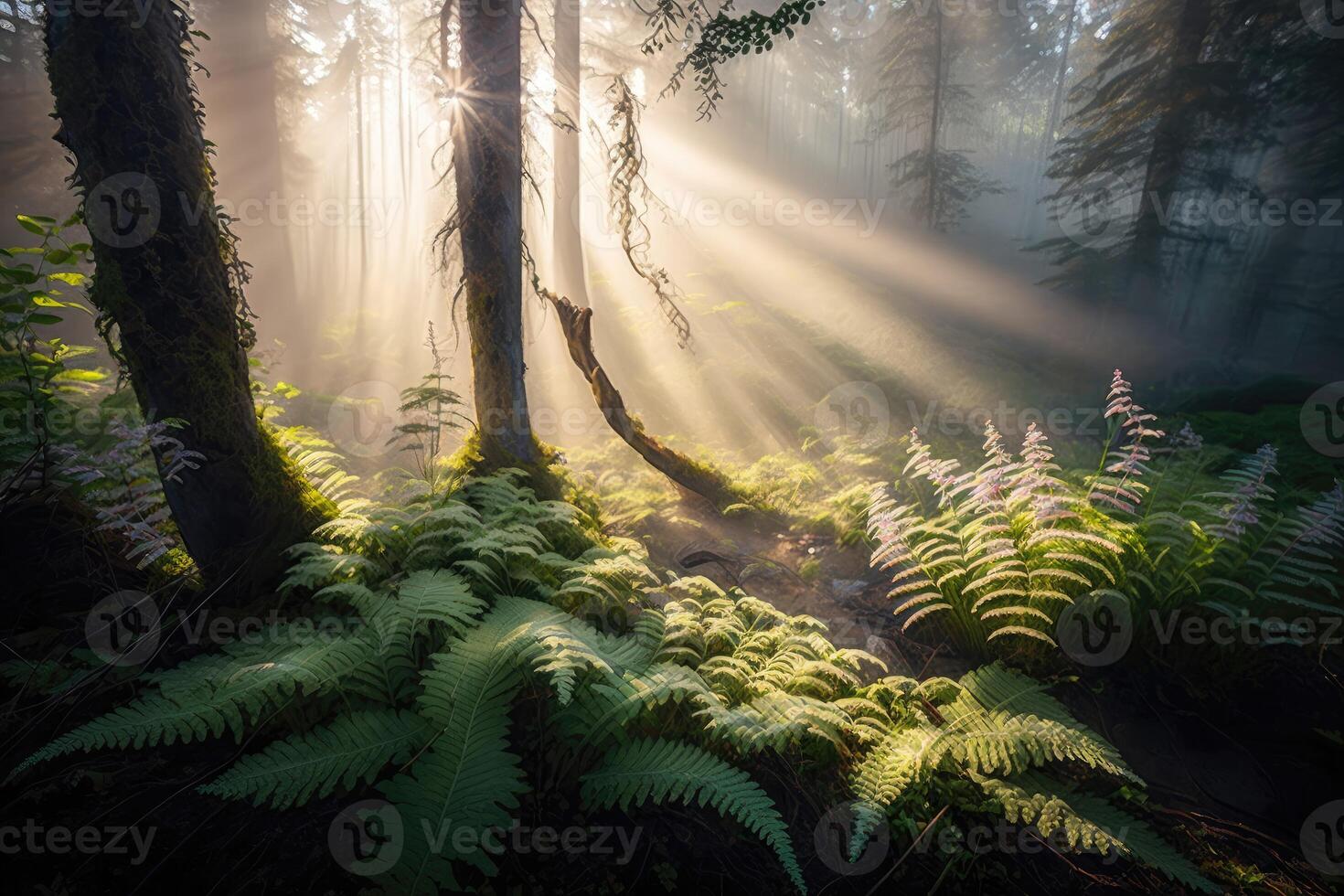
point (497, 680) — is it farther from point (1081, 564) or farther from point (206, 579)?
point (1081, 564)

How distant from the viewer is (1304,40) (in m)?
12.0

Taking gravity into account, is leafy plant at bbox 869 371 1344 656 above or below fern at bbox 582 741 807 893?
above

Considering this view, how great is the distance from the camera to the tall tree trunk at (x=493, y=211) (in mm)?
5441

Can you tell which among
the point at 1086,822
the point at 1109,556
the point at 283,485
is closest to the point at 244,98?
the point at 283,485

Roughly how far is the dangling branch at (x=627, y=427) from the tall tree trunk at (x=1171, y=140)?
43.9ft

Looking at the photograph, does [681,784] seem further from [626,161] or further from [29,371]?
[626,161]

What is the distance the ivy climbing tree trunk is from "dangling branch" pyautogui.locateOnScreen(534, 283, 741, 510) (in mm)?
3804

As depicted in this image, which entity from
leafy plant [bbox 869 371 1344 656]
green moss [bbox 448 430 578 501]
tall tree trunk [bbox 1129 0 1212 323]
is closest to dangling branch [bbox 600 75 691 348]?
green moss [bbox 448 430 578 501]

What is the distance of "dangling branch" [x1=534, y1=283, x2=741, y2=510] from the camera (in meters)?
7.35

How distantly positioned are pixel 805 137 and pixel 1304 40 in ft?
156

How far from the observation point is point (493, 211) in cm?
562

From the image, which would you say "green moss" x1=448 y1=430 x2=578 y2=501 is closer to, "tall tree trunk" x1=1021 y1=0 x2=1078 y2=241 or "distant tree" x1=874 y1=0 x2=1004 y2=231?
"distant tree" x1=874 y1=0 x2=1004 y2=231

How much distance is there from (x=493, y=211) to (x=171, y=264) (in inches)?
113

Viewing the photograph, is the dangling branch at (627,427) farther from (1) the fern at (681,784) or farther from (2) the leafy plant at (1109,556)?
(1) the fern at (681,784)
